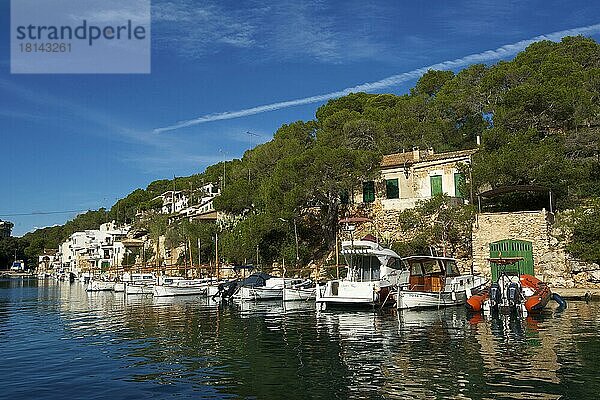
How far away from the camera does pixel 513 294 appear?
72.2 feet

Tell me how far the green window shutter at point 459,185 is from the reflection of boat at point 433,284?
8.94m

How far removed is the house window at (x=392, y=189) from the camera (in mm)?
40722

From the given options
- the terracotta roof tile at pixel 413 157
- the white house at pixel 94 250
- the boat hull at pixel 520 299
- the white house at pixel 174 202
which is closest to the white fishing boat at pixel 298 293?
the boat hull at pixel 520 299

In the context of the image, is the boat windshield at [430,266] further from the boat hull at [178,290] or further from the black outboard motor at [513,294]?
the boat hull at [178,290]

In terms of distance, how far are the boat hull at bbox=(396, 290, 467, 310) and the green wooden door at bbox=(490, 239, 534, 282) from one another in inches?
221

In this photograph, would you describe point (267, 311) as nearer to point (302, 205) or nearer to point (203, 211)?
point (302, 205)

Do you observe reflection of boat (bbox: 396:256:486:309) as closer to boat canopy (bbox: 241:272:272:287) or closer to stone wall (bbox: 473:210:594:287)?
stone wall (bbox: 473:210:594:287)

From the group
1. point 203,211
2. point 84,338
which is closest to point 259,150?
point 203,211

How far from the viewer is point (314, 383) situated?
11641 millimetres

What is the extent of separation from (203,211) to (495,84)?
3488 cm

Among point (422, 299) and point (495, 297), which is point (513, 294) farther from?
point (422, 299)

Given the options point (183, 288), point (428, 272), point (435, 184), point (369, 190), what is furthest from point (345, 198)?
point (428, 272)

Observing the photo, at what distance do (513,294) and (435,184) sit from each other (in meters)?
17.6

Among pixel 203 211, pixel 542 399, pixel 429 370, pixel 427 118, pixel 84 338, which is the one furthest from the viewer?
pixel 203 211
